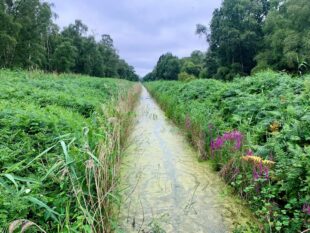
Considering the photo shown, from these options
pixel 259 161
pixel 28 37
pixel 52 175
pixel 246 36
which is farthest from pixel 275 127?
pixel 28 37

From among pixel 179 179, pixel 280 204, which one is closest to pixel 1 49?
pixel 179 179

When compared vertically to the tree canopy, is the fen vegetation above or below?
below

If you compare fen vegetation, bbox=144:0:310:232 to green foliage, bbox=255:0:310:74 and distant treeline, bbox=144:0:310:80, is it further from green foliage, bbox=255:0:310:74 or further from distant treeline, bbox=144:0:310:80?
distant treeline, bbox=144:0:310:80

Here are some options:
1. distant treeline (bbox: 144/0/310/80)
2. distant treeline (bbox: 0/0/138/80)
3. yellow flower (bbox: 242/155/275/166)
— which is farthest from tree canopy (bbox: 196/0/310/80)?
yellow flower (bbox: 242/155/275/166)

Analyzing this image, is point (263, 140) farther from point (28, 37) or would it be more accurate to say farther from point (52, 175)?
point (28, 37)

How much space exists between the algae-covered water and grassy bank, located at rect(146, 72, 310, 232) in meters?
0.26

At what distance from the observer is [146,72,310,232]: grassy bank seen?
2809 mm

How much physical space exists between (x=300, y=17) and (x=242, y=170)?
23709 millimetres

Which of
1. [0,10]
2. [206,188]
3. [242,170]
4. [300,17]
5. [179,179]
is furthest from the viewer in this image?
[0,10]

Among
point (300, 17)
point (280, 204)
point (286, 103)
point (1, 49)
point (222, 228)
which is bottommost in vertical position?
point (222, 228)

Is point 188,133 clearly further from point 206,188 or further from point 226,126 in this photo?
point 206,188

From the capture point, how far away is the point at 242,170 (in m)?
3.88

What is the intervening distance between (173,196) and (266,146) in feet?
4.64

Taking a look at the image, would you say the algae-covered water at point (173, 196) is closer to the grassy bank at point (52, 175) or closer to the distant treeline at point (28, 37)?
the grassy bank at point (52, 175)
